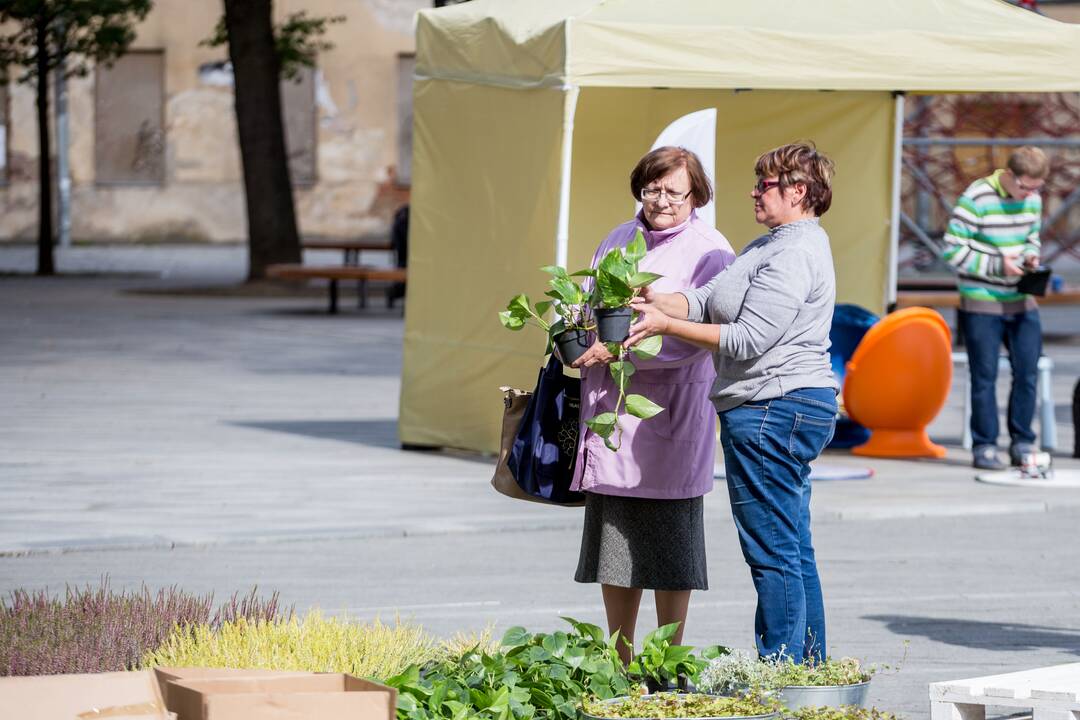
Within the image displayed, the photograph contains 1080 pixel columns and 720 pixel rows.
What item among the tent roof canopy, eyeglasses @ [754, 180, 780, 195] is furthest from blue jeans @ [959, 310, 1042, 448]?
eyeglasses @ [754, 180, 780, 195]

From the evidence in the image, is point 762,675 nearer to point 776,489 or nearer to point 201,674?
point 776,489

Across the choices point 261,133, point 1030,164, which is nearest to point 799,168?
point 1030,164

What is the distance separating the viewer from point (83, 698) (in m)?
4.12

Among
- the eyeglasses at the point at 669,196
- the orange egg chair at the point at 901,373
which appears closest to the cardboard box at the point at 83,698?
the eyeglasses at the point at 669,196

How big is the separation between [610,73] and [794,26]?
998 millimetres

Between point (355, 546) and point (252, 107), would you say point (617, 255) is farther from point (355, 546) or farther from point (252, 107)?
point (252, 107)

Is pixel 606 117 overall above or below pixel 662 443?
above

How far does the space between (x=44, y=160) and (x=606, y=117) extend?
63.0 ft

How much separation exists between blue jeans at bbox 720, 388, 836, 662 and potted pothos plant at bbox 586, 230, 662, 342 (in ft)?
1.47

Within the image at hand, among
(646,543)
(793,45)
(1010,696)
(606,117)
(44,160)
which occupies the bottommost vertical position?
(1010,696)

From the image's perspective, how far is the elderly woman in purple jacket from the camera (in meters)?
5.59

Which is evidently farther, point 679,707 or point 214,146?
point 214,146

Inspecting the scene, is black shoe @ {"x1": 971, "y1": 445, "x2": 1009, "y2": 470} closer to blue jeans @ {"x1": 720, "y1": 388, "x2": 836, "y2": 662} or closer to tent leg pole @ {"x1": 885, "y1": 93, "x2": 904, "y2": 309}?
tent leg pole @ {"x1": 885, "y1": 93, "x2": 904, "y2": 309}

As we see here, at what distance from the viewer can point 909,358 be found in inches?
443
